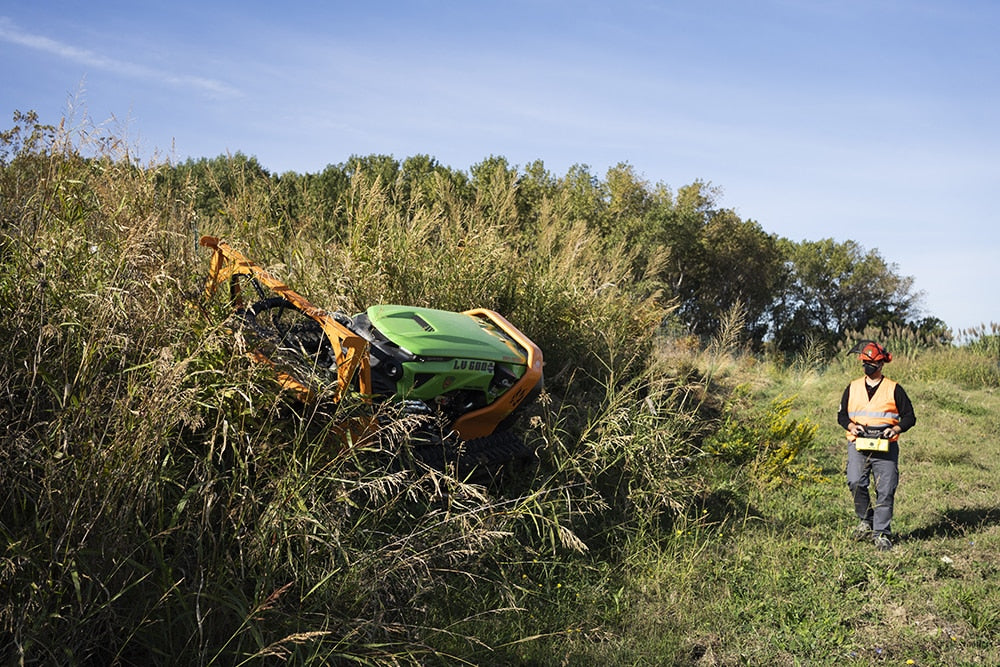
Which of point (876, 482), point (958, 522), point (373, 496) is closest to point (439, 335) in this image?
point (373, 496)

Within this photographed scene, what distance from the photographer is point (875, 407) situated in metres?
6.81

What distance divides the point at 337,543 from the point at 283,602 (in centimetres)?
37

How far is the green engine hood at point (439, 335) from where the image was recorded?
508 centimetres

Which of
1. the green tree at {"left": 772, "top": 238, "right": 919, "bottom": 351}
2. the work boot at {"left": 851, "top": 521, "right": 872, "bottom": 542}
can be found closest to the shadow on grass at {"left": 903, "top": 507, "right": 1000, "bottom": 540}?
the work boot at {"left": 851, "top": 521, "right": 872, "bottom": 542}

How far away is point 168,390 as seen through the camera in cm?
313

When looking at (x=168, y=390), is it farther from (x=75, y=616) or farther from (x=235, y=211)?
(x=235, y=211)

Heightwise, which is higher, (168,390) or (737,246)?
(737,246)

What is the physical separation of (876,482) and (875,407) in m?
0.63

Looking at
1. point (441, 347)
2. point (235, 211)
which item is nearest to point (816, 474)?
point (441, 347)

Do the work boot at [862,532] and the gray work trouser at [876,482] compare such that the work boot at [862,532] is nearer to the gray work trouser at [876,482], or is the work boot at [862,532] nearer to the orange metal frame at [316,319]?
the gray work trouser at [876,482]

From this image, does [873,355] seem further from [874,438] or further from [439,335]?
[439,335]

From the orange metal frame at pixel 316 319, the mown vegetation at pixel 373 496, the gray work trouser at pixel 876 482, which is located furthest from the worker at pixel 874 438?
the orange metal frame at pixel 316 319

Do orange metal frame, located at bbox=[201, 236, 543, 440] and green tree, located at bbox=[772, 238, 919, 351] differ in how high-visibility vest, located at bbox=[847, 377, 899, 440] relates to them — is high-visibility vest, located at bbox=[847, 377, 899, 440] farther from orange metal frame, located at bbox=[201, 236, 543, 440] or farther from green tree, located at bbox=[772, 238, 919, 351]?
green tree, located at bbox=[772, 238, 919, 351]

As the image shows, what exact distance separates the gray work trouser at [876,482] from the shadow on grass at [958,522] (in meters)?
0.39
